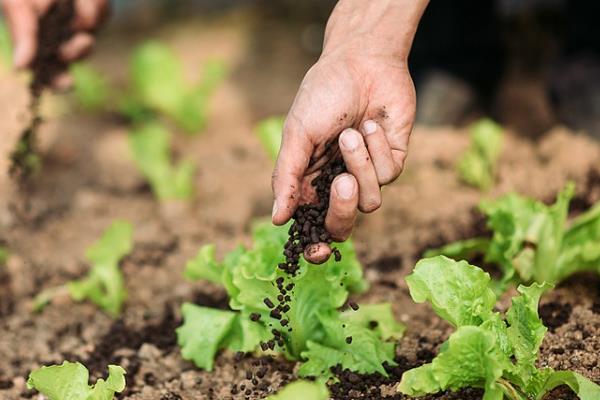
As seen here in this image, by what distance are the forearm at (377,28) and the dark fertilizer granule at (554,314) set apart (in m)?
0.84

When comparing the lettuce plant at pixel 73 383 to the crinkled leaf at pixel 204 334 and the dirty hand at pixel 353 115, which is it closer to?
the crinkled leaf at pixel 204 334

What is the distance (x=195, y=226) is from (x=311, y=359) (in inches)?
55.0

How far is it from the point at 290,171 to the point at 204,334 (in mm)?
595

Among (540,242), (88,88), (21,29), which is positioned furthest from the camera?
(88,88)

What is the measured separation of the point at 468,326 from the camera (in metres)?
1.75

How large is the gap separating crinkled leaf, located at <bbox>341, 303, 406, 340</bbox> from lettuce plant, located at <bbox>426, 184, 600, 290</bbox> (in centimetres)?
35

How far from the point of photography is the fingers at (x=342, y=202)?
190cm

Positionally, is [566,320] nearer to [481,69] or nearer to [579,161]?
[579,161]

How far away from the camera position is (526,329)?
1860mm

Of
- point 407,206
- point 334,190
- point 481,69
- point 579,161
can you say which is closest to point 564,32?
point 481,69

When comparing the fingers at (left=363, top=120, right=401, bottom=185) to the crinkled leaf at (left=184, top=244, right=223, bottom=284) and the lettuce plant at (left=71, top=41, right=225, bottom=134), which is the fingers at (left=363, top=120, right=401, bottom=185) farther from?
the lettuce plant at (left=71, top=41, right=225, bottom=134)

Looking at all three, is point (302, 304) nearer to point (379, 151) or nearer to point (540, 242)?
point (379, 151)

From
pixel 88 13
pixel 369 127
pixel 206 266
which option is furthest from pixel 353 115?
pixel 88 13

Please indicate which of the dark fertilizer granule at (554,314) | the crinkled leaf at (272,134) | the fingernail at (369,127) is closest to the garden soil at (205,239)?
the dark fertilizer granule at (554,314)
